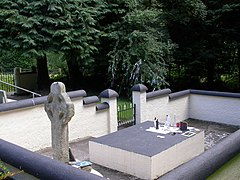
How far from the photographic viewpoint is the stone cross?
16.9 ft

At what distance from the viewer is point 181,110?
1256cm

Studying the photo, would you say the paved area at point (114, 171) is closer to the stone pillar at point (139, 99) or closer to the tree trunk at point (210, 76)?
the stone pillar at point (139, 99)

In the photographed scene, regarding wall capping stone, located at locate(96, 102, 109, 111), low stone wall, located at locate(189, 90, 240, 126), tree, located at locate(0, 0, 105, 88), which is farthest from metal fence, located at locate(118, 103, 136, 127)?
tree, located at locate(0, 0, 105, 88)

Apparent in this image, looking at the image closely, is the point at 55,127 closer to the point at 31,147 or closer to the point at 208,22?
the point at 31,147

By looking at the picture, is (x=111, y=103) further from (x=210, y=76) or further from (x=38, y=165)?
(x=210, y=76)

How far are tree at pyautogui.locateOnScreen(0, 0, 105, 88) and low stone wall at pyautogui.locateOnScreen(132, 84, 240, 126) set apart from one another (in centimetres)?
457

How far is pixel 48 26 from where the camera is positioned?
13508 mm

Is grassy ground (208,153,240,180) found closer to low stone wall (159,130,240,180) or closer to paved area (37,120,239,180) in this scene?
low stone wall (159,130,240,180)

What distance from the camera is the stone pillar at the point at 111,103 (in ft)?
32.4

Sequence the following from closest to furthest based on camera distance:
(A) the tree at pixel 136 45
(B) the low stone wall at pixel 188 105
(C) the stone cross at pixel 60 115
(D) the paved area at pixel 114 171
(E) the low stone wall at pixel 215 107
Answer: (C) the stone cross at pixel 60 115, (D) the paved area at pixel 114 171, (B) the low stone wall at pixel 188 105, (E) the low stone wall at pixel 215 107, (A) the tree at pixel 136 45

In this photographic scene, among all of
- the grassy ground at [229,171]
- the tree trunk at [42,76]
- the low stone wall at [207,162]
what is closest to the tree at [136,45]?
the tree trunk at [42,76]

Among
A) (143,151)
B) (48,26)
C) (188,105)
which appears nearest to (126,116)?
(188,105)

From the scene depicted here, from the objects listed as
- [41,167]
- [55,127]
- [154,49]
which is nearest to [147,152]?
[55,127]

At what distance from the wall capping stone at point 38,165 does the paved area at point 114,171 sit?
3.56m
